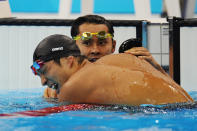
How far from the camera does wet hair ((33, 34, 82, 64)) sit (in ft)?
8.20

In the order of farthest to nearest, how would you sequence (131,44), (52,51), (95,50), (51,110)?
(95,50) < (131,44) < (52,51) < (51,110)

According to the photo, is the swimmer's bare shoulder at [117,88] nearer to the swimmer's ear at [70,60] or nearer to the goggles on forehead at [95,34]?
the swimmer's ear at [70,60]

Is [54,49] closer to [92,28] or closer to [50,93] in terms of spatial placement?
[92,28]

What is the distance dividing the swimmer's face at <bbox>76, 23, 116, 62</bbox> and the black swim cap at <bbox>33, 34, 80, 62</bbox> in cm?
75

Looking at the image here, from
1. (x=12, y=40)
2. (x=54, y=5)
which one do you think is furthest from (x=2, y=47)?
(x=54, y=5)

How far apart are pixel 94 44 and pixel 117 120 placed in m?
1.70

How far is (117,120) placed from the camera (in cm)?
178

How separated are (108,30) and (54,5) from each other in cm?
1416

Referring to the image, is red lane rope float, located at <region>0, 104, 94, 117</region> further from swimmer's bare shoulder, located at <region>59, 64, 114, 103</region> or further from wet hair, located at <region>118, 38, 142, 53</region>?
wet hair, located at <region>118, 38, 142, 53</region>

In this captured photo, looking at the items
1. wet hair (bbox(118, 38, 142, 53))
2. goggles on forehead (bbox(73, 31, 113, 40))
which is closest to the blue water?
wet hair (bbox(118, 38, 142, 53))

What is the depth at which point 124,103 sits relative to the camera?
2.17 metres

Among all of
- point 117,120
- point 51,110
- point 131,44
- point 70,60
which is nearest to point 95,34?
point 131,44

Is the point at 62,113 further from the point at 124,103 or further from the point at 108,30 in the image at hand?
the point at 108,30

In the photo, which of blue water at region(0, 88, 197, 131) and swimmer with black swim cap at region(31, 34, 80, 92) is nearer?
blue water at region(0, 88, 197, 131)
